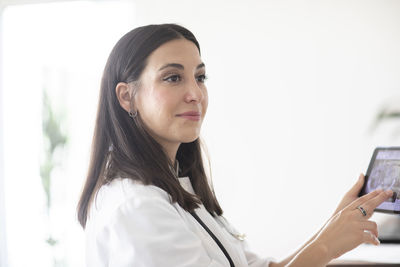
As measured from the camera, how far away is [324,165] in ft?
10.3

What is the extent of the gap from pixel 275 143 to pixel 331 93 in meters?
0.56

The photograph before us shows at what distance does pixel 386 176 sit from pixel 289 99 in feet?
6.08

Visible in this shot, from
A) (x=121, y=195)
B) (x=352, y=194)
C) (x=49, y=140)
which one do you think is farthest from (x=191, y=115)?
(x=49, y=140)

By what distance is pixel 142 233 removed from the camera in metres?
1.00

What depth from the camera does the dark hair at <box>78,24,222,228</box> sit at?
1.21 meters

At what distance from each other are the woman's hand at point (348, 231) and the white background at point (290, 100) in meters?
1.95

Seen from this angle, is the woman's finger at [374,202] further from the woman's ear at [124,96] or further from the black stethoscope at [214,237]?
the woman's ear at [124,96]

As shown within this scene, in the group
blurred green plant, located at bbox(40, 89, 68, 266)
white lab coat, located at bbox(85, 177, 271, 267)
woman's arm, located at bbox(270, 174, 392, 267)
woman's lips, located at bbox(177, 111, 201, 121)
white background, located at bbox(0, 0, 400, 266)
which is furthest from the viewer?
blurred green plant, located at bbox(40, 89, 68, 266)

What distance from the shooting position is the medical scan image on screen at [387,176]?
52.5 inches

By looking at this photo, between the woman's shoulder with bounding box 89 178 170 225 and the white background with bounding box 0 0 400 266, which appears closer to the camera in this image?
the woman's shoulder with bounding box 89 178 170 225

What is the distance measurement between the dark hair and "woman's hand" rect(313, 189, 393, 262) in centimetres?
39

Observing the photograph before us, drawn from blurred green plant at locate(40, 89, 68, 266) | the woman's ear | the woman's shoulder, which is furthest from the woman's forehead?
blurred green plant at locate(40, 89, 68, 266)

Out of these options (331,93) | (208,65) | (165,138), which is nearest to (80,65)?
(208,65)

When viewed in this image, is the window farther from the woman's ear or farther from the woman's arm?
the woman's arm
